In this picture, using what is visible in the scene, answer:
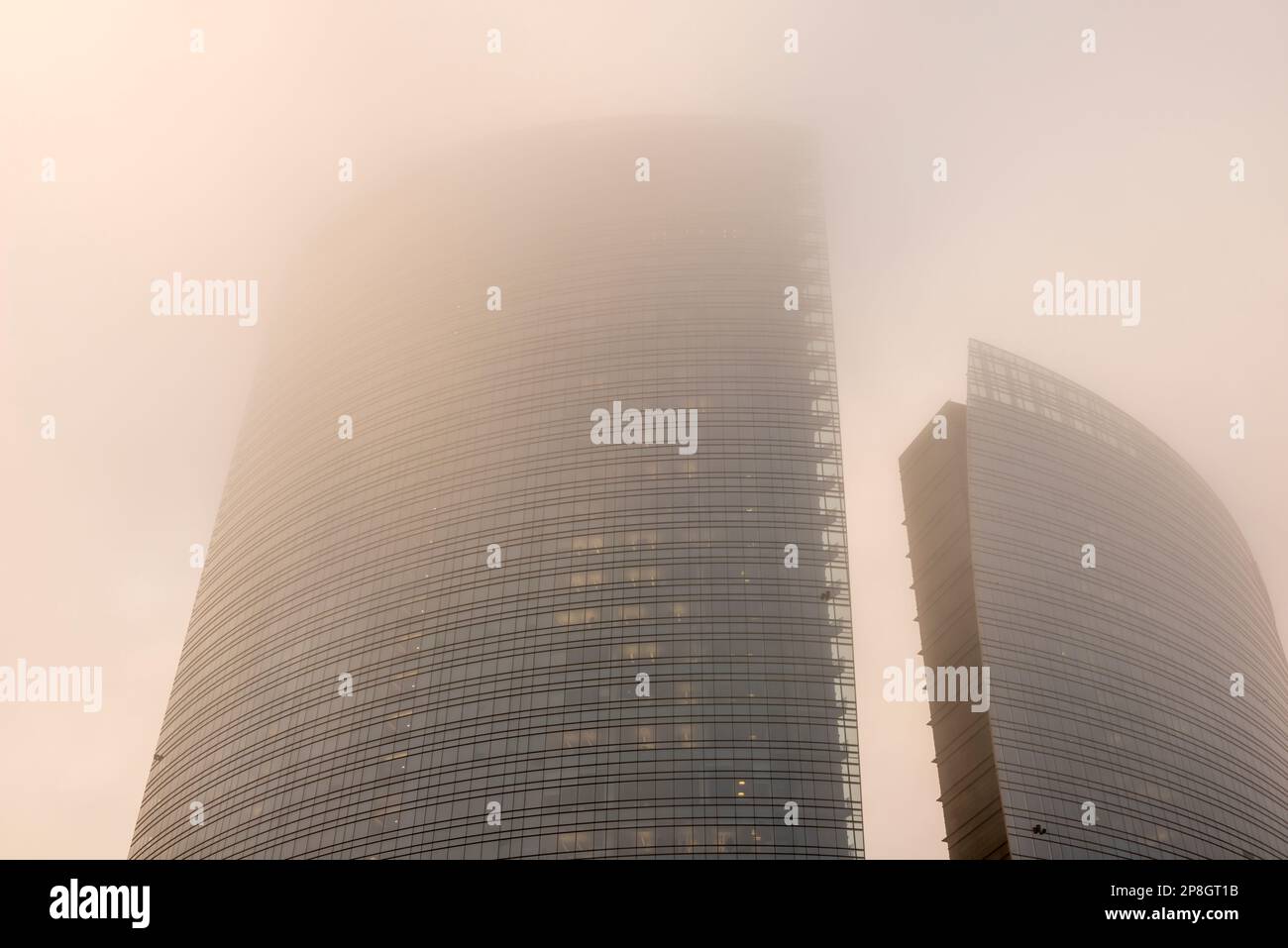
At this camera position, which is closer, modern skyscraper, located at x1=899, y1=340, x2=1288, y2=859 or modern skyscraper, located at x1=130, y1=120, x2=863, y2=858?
modern skyscraper, located at x1=130, y1=120, x2=863, y2=858

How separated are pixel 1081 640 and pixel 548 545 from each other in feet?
219

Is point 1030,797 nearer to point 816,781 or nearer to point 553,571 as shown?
point 816,781

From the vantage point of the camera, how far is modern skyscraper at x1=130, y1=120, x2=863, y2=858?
10625cm

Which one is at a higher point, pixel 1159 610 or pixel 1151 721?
pixel 1159 610

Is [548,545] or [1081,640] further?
[1081,640]

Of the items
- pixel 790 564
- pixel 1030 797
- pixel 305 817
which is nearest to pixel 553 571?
pixel 790 564

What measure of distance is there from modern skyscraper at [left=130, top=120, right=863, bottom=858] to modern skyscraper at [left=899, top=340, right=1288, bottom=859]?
78.7 ft

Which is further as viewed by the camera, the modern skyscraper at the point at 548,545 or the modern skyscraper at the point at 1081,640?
the modern skyscraper at the point at 1081,640

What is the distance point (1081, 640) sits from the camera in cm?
13312

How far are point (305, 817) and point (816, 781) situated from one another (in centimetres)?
5310

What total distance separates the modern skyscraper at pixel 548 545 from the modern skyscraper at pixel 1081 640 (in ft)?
78.7

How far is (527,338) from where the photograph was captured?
14588cm

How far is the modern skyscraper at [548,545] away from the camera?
349 feet

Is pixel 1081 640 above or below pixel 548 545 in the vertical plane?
below
